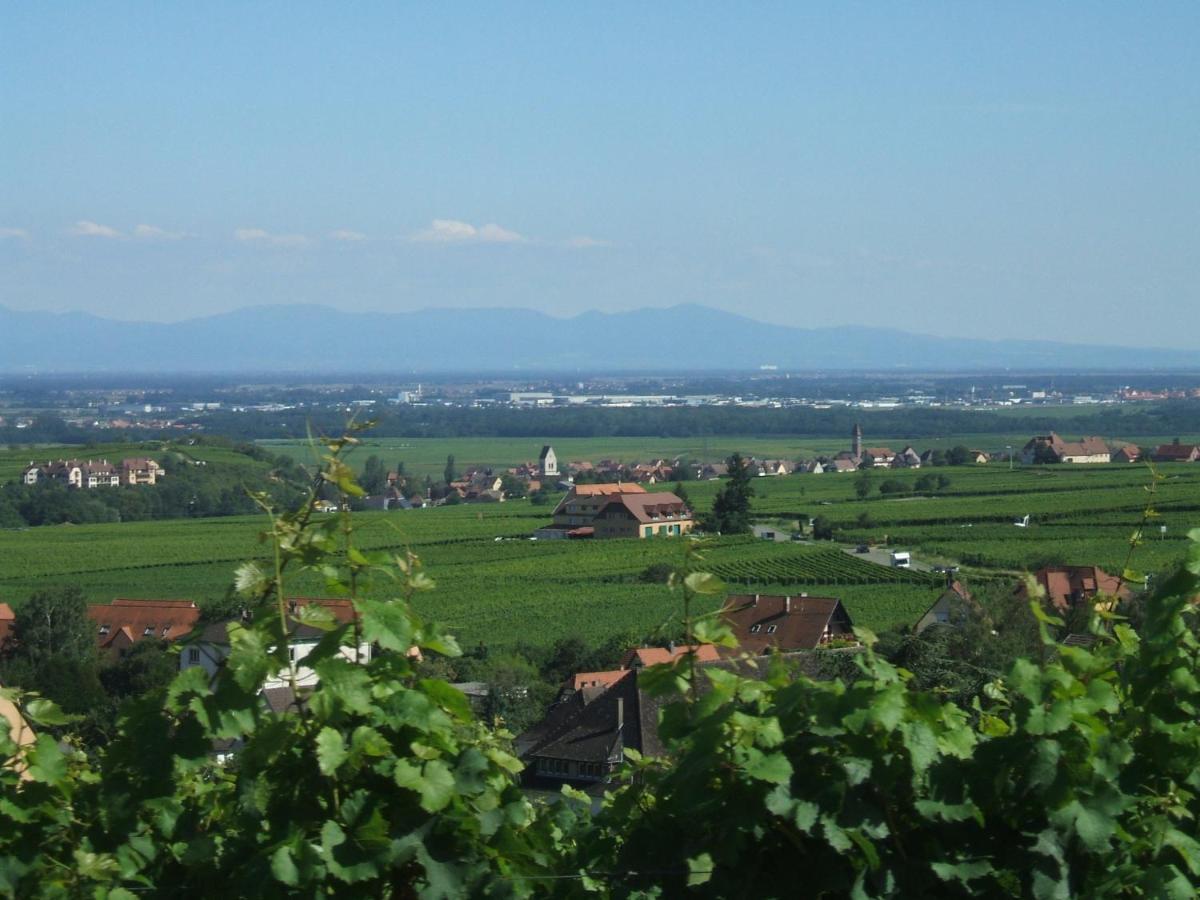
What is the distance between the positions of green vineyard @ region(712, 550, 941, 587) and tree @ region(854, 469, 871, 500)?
20.7m

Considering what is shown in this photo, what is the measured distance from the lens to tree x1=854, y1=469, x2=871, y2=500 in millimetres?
65875

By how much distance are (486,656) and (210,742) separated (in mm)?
24266

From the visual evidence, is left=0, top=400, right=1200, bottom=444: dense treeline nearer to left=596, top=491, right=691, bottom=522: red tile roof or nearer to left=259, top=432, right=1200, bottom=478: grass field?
left=259, top=432, right=1200, bottom=478: grass field

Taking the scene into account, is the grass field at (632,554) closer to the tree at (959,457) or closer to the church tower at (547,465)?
the tree at (959,457)

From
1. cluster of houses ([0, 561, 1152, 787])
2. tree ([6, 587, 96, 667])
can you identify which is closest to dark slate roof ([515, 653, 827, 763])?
cluster of houses ([0, 561, 1152, 787])

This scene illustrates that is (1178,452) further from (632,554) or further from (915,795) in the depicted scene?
(915,795)

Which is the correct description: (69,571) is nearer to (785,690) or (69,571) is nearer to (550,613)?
(550,613)

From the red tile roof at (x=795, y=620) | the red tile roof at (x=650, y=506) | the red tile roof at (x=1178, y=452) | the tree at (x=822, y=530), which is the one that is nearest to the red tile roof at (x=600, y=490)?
the red tile roof at (x=650, y=506)

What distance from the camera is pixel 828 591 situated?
126 feet

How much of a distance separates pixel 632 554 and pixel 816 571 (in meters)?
10.7

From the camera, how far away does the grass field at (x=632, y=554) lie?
117 ft

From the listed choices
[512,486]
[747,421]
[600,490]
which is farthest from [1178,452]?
[747,421]

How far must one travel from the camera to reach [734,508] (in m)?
57.4

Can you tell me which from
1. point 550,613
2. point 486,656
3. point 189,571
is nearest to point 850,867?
point 486,656
